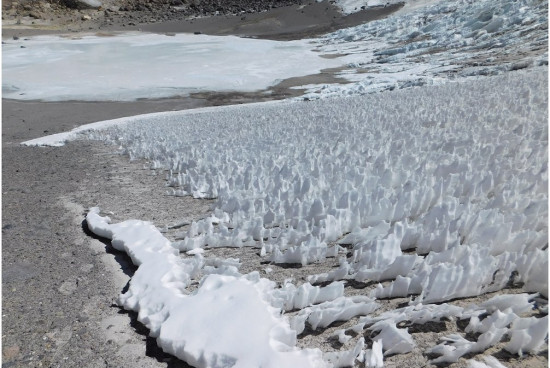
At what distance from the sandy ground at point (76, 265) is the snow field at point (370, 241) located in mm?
103

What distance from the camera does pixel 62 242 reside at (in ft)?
15.5

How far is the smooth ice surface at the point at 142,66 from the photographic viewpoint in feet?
87.7

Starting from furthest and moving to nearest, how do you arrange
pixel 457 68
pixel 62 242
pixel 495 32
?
pixel 495 32, pixel 457 68, pixel 62 242

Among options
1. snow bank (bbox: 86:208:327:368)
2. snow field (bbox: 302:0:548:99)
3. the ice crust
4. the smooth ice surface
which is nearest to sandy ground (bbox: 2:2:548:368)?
snow bank (bbox: 86:208:327:368)

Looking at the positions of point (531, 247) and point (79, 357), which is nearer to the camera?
point (531, 247)

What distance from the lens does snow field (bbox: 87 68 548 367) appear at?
234 cm

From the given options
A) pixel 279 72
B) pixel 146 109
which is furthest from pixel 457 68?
pixel 146 109

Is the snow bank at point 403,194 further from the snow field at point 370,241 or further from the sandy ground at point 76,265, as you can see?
the sandy ground at point 76,265

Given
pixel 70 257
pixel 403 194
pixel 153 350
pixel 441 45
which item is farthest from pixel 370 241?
pixel 441 45

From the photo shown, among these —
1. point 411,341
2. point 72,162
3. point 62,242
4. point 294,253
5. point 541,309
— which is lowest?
point 72,162

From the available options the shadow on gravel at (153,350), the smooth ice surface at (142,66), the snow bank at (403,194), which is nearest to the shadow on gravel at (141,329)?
the shadow on gravel at (153,350)

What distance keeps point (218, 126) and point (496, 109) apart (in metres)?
6.60

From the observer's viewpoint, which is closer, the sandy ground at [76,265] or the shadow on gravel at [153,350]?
the shadow on gravel at [153,350]

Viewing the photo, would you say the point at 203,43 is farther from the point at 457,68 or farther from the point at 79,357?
the point at 79,357
